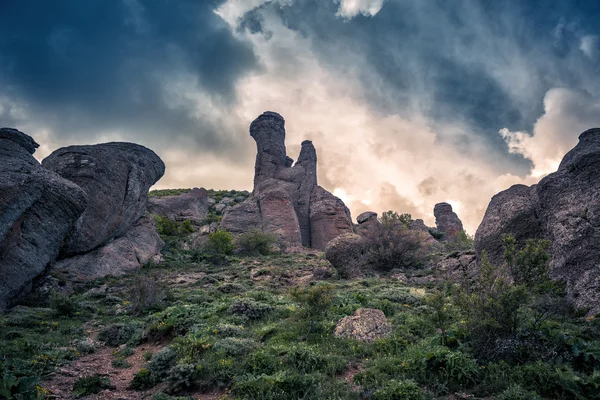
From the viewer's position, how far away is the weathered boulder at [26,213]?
17828 mm

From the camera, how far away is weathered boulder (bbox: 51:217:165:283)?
23.2 meters

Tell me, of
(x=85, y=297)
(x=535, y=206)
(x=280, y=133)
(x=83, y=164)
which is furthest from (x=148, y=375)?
(x=280, y=133)

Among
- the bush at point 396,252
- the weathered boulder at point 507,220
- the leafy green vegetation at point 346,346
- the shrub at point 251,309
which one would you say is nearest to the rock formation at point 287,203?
the bush at point 396,252

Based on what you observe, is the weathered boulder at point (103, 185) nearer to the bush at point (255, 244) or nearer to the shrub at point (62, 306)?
the shrub at point (62, 306)

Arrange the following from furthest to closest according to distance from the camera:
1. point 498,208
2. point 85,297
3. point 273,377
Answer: point 85,297 → point 498,208 → point 273,377

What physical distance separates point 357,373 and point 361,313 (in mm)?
3716

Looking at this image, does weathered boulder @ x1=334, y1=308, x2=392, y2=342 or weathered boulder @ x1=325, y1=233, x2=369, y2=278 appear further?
weathered boulder @ x1=325, y1=233, x2=369, y2=278

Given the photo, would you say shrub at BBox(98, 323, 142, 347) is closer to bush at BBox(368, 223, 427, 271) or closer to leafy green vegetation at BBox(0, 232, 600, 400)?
leafy green vegetation at BBox(0, 232, 600, 400)

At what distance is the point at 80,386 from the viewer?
8844 mm

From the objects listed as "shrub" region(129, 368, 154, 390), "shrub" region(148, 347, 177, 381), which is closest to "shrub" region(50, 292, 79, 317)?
"shrub" region(148, 347, 177, 381)

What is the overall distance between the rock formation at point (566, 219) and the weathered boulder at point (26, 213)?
22115 mm

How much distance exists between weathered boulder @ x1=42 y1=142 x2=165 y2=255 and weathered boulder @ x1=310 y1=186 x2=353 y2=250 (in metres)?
20.1

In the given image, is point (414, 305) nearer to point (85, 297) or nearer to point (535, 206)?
point (535, 206)

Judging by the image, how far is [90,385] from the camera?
8906mm
